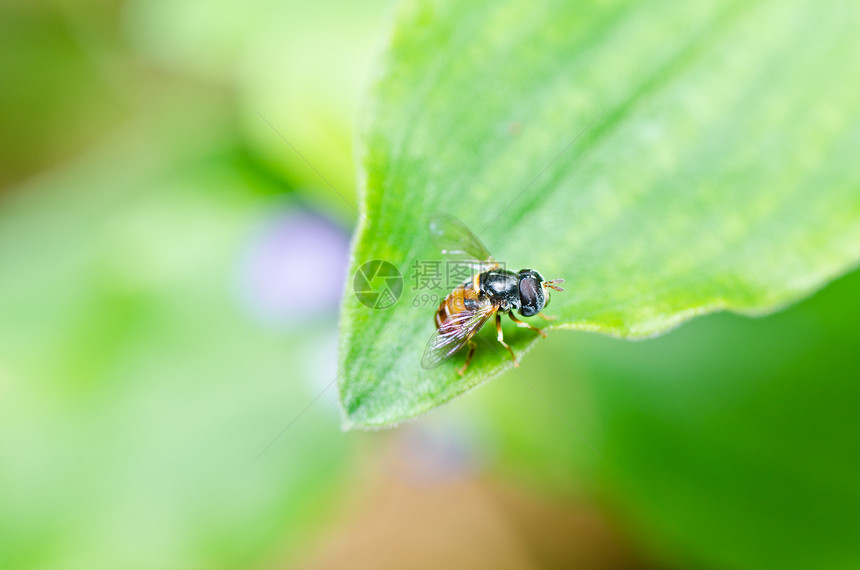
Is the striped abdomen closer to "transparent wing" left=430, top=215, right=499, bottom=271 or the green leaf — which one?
"transparent wing" left=430, top=215, right=499, bottom=271

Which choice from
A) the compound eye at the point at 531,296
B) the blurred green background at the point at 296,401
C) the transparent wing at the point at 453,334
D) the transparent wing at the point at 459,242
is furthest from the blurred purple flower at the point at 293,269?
the compound eye at the point at 531,296

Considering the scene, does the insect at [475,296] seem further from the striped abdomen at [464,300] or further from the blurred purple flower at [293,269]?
the blurred purple flower at [293,269]

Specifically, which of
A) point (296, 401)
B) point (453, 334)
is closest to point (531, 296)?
point (453, 334)

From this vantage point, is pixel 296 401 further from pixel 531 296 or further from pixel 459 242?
pixel 531 296

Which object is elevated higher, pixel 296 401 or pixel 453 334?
pixel 453 334

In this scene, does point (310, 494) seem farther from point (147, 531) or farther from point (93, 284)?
point (93, 284)

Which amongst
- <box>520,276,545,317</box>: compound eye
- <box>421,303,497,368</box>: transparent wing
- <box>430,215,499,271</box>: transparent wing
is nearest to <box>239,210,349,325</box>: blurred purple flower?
<box>430,215,499,271</box>: transparent wing
